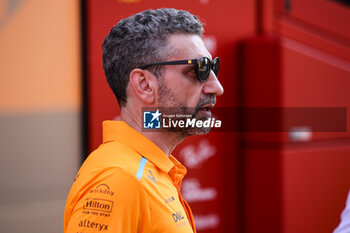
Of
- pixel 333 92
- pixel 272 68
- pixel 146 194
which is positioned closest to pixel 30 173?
pixel 146 194

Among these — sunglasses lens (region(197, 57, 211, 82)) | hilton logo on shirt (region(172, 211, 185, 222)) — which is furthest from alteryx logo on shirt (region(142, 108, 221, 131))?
hilton logo on shirt (region(172, 211, 185, 222))

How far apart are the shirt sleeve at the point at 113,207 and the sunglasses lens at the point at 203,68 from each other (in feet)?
1.51

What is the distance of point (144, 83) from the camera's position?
132 centimetres

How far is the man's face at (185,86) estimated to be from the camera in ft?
4.33

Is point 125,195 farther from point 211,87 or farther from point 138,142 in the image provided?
point 211,87

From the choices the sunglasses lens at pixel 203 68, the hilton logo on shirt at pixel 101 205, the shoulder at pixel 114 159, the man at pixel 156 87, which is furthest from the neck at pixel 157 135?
the hilton logo on shirt at pixel 101 205

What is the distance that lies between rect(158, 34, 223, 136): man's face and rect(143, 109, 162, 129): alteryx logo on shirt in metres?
0.04

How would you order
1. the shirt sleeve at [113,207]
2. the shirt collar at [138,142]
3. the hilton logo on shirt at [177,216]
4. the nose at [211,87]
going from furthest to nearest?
the nose at [211,87]
the shirt collar at [138,142]
the hilton logo on shirt at [177,216]
the shirt sleeve at [113,207]

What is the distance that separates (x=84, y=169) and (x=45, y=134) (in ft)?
3.48

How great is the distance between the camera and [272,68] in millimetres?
2910

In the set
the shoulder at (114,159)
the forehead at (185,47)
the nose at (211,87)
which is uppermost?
the forehead at (185,47)

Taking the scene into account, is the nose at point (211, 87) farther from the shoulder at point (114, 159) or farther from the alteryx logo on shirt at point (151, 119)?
the shoulder at point (114, 159)

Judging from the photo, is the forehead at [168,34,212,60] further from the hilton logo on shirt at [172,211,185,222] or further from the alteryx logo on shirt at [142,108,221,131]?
the hilton logo on shirt at [172,211,185,222]

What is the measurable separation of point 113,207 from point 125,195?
0.13 feet
